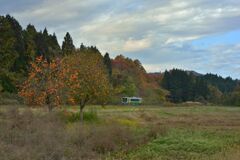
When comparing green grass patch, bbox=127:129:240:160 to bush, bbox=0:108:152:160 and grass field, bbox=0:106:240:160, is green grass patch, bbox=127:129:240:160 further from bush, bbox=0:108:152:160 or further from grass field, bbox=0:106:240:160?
bush, bbox=0:108:152:160

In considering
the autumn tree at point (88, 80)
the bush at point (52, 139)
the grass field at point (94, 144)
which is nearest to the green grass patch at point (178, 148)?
the grass field at point (94, 144)

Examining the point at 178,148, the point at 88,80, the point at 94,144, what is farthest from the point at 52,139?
the point at 88,80

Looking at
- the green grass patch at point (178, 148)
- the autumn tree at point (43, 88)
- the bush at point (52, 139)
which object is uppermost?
the autumn tree at point (43, 88)

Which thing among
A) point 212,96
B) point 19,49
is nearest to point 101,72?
point 19,49

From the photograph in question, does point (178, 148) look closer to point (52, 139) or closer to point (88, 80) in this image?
point (52, 139)

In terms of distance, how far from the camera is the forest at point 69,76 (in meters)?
33.1

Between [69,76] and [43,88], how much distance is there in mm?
2271

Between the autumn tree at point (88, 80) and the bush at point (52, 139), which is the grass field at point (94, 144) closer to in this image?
the bush at point (52, 139)

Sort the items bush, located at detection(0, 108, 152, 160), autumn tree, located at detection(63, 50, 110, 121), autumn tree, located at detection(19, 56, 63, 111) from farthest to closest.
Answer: autumn tree, located at detection(63, 50, 110, 121) → autumn tree, located at detection(19, 56, 63, 111) → bush, located at detection(0, 108, 152, 160)

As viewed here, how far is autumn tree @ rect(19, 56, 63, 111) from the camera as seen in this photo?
105 feet

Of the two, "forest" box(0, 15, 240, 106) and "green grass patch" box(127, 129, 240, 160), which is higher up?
"forest" box(0, 15, 240, 106)

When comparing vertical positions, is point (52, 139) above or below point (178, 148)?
above

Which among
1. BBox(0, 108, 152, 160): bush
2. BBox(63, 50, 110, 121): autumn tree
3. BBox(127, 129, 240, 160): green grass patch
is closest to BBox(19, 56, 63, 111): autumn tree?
BBox(63, 50, 110, 121): autumn tree

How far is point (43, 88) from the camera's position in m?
32.7
